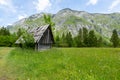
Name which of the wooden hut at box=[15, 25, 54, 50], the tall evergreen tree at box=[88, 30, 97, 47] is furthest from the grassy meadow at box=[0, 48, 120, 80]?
the tall evergreen tree at box=[88, 30, 97, 47]

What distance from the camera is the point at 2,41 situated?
271ft

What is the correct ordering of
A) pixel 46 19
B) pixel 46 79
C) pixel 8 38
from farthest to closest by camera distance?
pixel 8 38, pixel 46 19, pixel 46 79

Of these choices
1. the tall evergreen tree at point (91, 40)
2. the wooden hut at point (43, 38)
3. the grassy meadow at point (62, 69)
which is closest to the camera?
the grassy meadow at point (62, 69)

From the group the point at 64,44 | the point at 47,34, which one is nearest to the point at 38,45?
the point at 47,34

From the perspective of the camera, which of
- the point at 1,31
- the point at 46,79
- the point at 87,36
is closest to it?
the point at 46,79

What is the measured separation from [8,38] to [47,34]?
127ft

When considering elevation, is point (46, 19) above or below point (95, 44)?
above

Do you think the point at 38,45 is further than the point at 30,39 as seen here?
Yes

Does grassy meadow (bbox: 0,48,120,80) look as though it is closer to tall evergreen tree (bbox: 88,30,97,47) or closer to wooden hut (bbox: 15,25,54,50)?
wooden hut (bbox: 15,25,54,50)

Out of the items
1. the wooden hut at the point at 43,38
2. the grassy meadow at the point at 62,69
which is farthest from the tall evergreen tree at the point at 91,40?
the grassy meadow at the point at 62,69

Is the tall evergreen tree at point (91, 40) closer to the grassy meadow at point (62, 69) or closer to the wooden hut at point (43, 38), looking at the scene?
the wooden hut at point (43, 38)

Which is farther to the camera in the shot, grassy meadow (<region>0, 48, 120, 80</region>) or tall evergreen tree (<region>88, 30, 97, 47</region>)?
tall evergreen tree (<region>88, 30, 97, 47</region>)

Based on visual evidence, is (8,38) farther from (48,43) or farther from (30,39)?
(30,39)

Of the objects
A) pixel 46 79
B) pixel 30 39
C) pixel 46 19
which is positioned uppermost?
pixel 46 19
